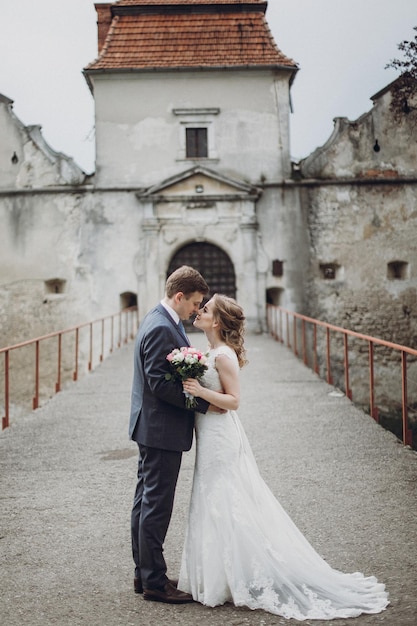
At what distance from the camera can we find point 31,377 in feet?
64.8

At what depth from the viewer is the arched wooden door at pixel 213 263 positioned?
19703 millimetres

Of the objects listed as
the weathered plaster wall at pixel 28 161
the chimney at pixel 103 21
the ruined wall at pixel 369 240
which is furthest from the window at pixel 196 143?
the chimney at pixel 103 21

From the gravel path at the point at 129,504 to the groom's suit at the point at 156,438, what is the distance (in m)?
0.29

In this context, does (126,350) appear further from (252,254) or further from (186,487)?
(186,487)

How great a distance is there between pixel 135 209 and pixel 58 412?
448 inches

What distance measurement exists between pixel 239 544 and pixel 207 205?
16411 mm

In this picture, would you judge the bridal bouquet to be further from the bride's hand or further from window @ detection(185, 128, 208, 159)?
window @ detection(185, 128, 208, 159)

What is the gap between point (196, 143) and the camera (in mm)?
20031

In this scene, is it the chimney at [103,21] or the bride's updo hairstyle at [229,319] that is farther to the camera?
the chimney at [103,21]

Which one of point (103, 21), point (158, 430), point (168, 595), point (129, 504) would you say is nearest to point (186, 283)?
point (158, 430)

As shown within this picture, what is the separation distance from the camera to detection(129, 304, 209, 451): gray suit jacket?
11.9 feet

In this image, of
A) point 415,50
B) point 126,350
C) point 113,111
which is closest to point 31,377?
point 126,350

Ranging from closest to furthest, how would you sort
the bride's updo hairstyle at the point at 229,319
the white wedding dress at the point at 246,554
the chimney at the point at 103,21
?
the white wedding dress at the point at 246,554 → the bride's updo hairstyle at the point at 229,319 → the chimney at the point at 103,21

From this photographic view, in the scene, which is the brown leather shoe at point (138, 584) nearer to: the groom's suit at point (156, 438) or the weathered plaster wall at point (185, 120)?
the groom's suit at point (156, 438)
